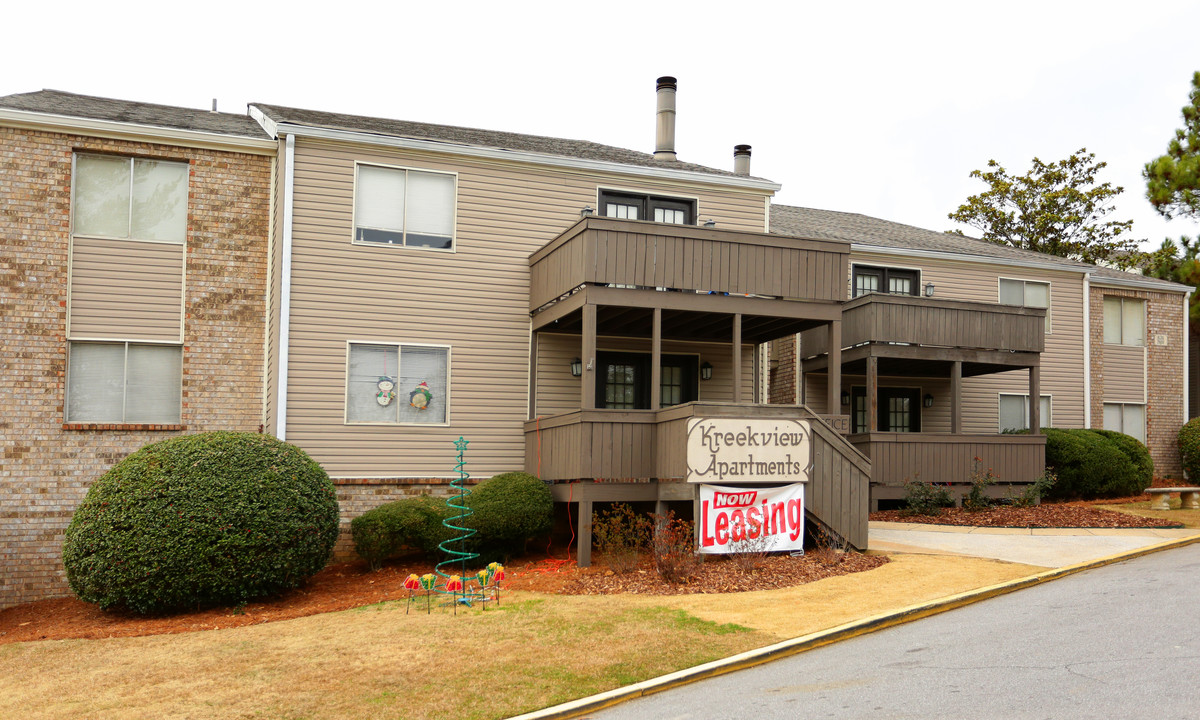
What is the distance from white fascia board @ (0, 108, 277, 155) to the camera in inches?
584

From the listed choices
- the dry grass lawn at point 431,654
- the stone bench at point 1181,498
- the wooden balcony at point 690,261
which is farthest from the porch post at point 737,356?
the stone bench at point 1181,498

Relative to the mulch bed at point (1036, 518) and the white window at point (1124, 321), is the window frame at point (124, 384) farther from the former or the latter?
the white window at point (1124, 321)

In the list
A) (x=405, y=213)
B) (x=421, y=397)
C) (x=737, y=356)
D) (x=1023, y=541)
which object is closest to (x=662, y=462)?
(x=737, y=356)

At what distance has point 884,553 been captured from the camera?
13844 millimetres

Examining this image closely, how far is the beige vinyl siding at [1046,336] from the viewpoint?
2314 cm

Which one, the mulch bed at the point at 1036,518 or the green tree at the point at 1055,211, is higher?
the green tree at the point at 1055,211

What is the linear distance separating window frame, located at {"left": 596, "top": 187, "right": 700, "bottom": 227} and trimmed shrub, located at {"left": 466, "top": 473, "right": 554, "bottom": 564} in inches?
218

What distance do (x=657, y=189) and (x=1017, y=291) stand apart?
11.2 m

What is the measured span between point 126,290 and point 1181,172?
26.7 meters

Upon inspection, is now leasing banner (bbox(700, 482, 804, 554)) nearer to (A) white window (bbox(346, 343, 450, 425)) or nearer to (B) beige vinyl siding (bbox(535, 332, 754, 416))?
(B) beige vinyl siding (bbox(535, 332, 754, 416))

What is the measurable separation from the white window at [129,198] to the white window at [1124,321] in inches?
875

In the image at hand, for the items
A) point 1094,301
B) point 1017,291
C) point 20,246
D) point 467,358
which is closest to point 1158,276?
point 1094,301

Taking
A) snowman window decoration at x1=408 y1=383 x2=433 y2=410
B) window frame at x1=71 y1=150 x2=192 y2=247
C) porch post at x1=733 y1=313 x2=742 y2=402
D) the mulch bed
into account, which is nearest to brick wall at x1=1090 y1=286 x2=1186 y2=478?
the mulch bed

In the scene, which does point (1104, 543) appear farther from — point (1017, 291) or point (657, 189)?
point (1017, 291)
